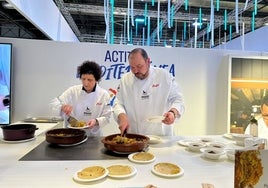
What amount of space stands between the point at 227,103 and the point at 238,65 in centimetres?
68

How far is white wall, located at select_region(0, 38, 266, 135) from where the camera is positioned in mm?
3480

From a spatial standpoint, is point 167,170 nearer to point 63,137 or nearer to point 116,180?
point 116,180

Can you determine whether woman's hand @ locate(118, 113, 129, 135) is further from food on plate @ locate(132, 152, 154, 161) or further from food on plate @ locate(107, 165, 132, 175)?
food on plate @ locate(107, 165, 132, 175)

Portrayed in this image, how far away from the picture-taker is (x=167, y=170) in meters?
1.21

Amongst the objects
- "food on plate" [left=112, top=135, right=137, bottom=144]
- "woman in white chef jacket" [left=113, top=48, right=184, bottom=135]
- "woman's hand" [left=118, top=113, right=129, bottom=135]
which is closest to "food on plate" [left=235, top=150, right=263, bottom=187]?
"food on plate" [left=112, top=135, right=137, bottom=144]

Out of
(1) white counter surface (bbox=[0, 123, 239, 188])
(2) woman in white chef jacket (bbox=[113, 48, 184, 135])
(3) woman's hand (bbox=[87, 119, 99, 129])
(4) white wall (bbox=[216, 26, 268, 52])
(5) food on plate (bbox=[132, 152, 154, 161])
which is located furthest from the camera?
(4) white wall (bbox=[216, 26, 268, 52])

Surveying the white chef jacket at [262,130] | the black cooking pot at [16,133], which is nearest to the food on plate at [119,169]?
the black cooking pot at [16,133]

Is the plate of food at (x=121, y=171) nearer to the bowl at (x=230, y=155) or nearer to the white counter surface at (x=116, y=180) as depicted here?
the white counter surface at (x=116, y=180)

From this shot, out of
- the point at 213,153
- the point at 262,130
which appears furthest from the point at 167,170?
the point at 262,130

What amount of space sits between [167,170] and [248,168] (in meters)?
0.40

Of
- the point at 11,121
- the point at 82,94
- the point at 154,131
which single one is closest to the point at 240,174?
the point at 154,131

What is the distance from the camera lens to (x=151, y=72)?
239cm

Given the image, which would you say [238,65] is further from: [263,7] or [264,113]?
[263,7]

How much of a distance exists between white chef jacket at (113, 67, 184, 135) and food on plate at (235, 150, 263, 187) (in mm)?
1308
